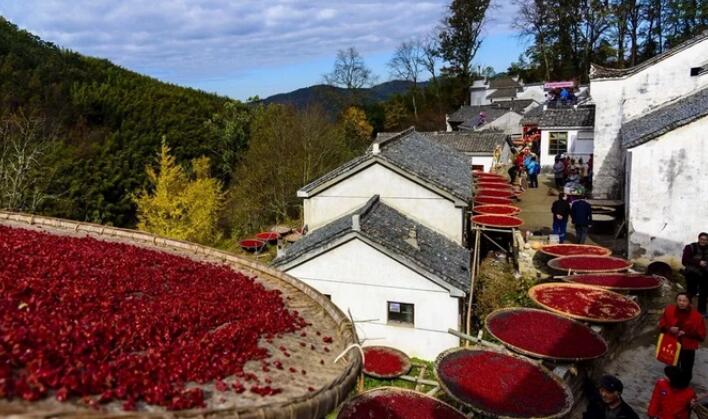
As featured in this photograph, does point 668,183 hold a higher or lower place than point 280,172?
higher

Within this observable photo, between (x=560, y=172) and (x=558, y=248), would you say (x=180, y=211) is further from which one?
(x=558, y=248)

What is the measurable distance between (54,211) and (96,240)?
2780 cm

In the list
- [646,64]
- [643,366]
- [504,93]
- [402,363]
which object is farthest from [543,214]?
[504,93]

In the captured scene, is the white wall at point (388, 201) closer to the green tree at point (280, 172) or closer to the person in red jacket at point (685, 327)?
the person in red jacket at point (685, 327)

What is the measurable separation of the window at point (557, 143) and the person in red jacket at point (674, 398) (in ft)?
82.9

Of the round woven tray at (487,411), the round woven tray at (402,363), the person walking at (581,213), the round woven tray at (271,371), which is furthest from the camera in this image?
the person walking at (581,213)

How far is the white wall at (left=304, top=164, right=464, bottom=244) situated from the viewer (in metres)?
17.1

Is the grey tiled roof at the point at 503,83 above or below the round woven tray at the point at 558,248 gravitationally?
above

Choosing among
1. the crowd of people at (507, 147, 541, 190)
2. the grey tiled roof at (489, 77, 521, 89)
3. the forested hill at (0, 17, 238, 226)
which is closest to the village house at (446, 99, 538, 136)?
the grey tiled roof at (489, 77, 521, 89)

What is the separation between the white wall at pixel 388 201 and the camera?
17.1m

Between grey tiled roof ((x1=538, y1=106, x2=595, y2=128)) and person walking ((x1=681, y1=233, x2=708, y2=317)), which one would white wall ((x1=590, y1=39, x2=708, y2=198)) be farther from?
person walking ((x1=681, y1=233, x2=708, y2=317))

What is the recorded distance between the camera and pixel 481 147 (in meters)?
33.9

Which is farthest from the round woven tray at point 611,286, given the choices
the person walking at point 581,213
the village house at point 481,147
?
the village house at point 481,147

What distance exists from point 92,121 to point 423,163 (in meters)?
35.9
